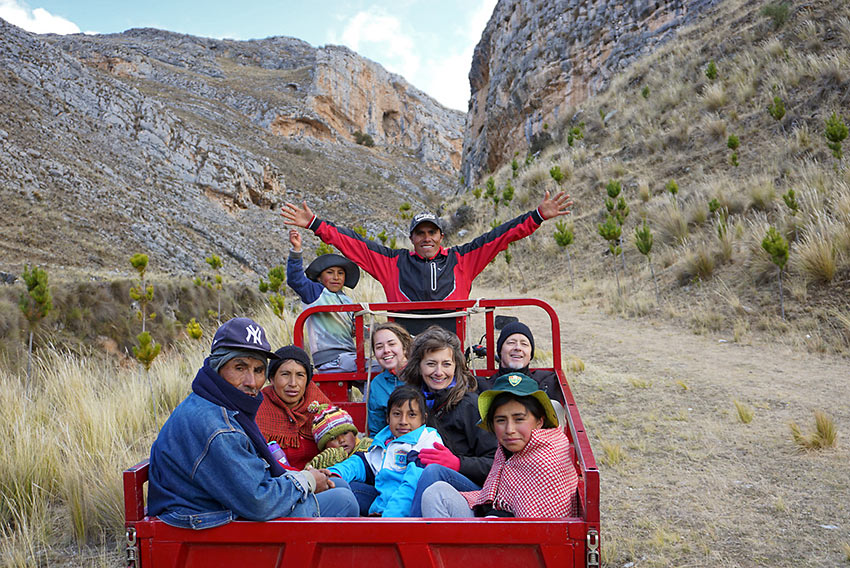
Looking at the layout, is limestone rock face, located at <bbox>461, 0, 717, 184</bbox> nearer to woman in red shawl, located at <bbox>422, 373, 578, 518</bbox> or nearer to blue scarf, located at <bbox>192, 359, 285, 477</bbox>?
woman in red shawl, located at <bbox>422, 373, 578, 518</bbox>

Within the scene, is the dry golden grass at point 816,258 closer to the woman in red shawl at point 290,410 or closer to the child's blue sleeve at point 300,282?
the child's blue sleeve at point 300,282

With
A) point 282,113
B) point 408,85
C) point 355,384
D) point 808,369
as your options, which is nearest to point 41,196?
point 355,384

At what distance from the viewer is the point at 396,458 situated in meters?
2.93

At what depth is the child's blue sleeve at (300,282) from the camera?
16.3ft

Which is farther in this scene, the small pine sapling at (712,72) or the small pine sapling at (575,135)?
the small pine sapling at (575,135)

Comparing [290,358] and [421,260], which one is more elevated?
[421,260]

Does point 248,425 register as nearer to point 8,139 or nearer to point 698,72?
point 8,139

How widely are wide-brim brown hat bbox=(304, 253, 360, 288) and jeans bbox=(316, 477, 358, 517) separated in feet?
8.57

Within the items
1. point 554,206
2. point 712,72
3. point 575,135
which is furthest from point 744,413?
point 575,135

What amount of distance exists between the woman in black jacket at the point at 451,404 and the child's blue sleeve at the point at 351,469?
0.42m

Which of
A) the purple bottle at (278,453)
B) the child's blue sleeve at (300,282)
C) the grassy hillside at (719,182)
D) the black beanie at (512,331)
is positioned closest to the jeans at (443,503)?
the purple bottle at (278,453)

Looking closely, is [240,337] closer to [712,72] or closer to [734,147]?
[734,147]

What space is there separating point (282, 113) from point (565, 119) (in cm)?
3053

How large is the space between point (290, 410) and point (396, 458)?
0.82 metres
